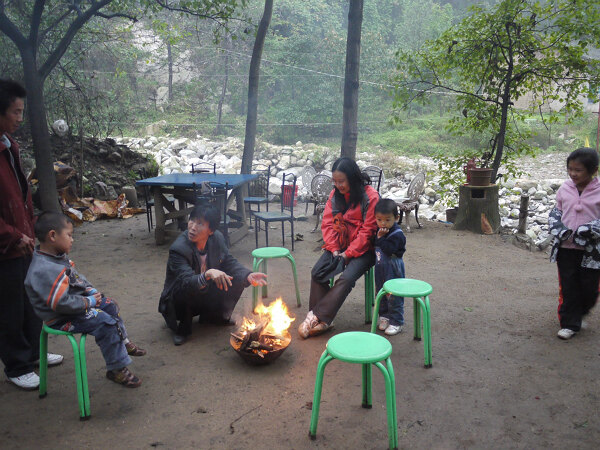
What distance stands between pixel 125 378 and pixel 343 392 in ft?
5.05

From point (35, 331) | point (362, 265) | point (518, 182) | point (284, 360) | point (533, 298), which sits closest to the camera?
point (35, 331)

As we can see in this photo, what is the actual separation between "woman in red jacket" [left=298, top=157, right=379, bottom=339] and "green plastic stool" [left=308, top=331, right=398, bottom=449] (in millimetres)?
1247

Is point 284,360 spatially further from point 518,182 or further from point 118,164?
point 518,182

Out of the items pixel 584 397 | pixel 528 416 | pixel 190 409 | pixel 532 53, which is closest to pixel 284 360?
pixel 190 409

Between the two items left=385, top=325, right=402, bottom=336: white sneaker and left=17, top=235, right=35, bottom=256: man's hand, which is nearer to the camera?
left=17, top=235, right=35, bottom=256: man's hand

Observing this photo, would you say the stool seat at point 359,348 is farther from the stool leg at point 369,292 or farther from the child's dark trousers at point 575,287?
the child's dark trousers at point 575,287

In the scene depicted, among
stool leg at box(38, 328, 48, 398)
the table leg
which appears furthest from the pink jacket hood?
the table leg

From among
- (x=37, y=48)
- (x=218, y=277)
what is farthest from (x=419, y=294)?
(x=37, y=48)

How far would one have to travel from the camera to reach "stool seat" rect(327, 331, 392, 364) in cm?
235

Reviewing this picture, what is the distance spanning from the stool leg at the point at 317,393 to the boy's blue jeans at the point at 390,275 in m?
1.56

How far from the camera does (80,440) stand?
2.56m

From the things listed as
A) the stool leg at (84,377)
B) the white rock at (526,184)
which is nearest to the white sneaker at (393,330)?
the stool leg at (84,377)

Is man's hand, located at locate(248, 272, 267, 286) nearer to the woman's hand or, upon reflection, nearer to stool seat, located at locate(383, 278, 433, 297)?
the woman's hand

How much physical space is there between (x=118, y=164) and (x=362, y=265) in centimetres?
965
